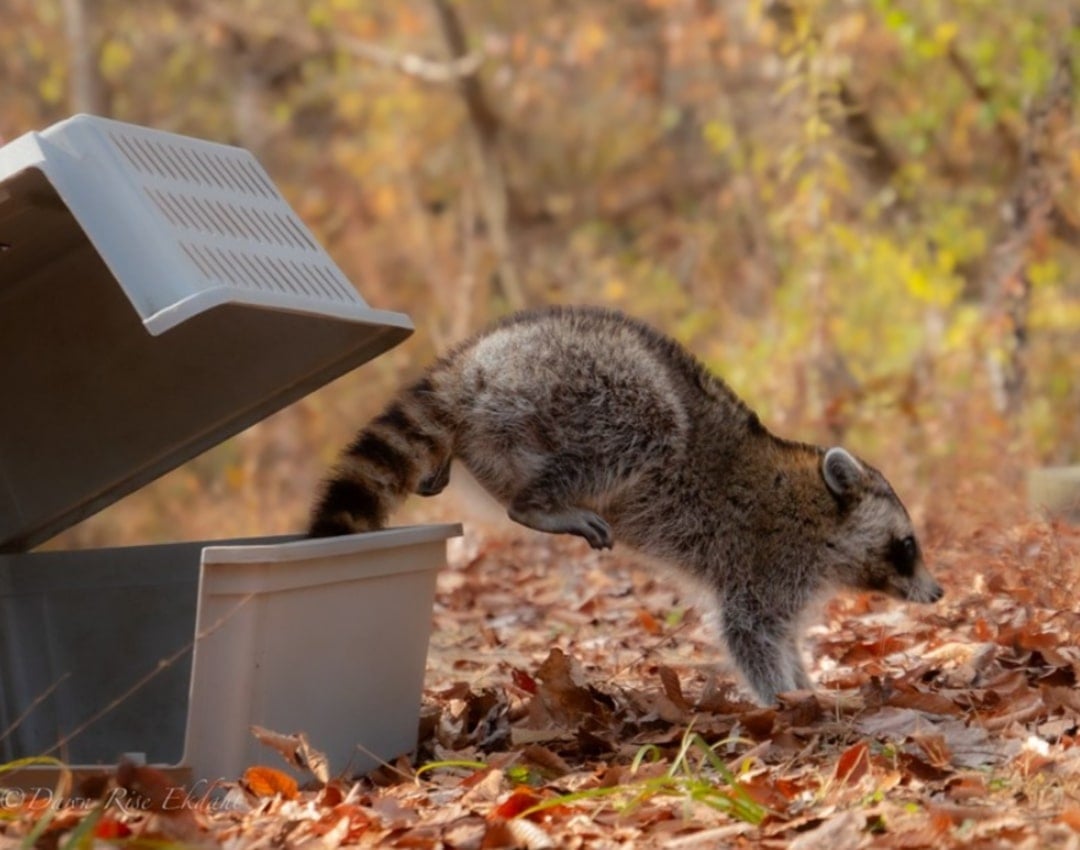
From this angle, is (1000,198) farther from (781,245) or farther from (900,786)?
(900,786)

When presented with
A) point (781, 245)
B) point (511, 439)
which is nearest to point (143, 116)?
point (781, 245)

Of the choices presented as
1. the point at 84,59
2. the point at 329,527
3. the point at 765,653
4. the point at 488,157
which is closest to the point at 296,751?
the point at 329,527

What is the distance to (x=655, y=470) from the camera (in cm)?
519

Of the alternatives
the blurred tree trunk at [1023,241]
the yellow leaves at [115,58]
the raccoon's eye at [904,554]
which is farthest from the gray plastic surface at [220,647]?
the yellow leaves at [115,58]

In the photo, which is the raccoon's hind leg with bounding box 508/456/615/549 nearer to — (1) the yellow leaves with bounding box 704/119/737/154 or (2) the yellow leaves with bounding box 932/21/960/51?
(2) the yellow leaves with bounding box 932/21/960/51

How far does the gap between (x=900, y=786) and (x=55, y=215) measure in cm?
251

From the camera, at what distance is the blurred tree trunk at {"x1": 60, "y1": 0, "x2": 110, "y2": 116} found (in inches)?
613

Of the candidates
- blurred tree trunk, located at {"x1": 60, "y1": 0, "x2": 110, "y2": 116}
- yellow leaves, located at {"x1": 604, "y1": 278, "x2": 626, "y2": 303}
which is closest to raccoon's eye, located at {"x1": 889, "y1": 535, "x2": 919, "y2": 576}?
yellow leaves, located at {"x1": 604, "y1": 278, "x2": 626, "y2": 303}

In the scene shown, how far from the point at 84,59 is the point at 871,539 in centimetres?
1218

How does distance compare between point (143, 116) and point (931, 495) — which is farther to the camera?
point (143, 116)

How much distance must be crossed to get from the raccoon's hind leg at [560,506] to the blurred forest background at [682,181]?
241 centimetres

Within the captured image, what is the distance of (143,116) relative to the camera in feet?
58.6

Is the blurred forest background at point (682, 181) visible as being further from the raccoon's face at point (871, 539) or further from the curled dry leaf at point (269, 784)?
the curled dry leaf at point (269, 784)

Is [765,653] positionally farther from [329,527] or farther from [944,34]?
[944,34]
